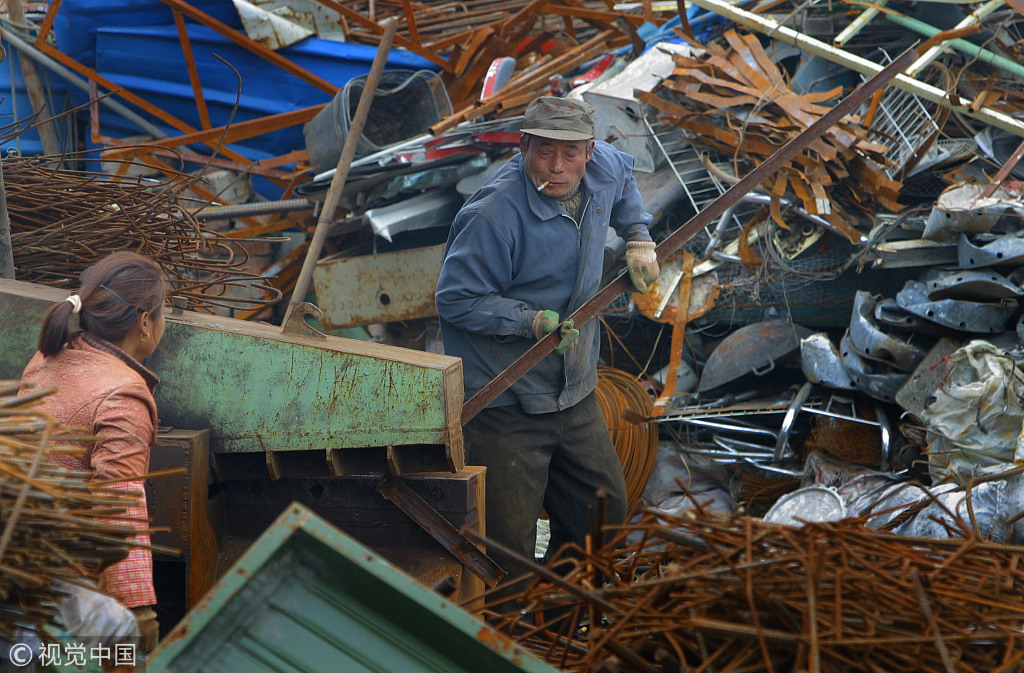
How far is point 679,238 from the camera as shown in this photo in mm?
3789

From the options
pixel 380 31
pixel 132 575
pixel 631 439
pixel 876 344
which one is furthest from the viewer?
pixel 380 31

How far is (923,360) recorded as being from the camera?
4.56 metres

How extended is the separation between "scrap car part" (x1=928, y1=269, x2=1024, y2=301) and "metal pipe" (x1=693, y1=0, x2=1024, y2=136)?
1.14m

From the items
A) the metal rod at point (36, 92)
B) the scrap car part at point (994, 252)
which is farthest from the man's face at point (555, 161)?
the metal rod at point (36, 92)

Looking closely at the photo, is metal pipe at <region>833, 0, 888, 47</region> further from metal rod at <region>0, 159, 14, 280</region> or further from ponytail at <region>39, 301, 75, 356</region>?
ponytail at <region>39, 301, 75, 356</region>

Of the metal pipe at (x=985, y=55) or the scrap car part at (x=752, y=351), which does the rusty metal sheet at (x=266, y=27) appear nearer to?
A: the scrap car part at (x=752, y=351)

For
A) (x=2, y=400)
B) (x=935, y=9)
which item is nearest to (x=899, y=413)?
(x=935, y=9)

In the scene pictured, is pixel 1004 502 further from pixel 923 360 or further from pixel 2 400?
pixel 2 400

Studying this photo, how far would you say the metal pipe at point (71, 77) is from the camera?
7551 mm

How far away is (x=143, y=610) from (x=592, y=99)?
4.41 m

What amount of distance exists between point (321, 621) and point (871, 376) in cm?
362

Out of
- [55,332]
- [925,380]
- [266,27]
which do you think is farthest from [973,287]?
[266,27]

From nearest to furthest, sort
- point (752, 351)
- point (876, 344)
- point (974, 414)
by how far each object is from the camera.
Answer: point (974, 414)
point (876, 344)
point (752, 351)

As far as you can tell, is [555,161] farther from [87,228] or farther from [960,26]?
[960,26]
